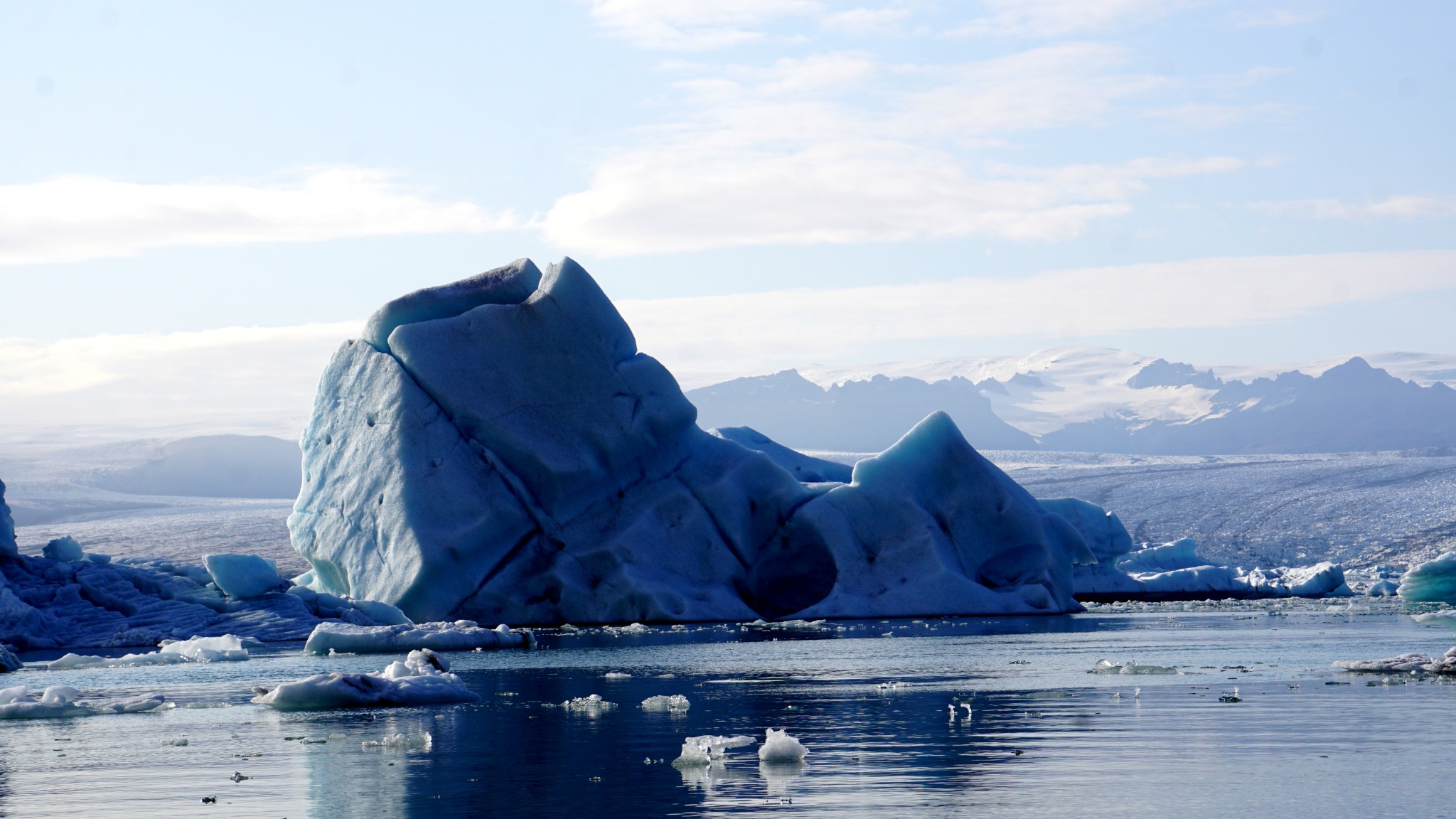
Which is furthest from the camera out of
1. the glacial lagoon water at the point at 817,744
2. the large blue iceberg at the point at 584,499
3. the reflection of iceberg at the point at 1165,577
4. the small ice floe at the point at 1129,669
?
the reflection of iceberg at the point at 1165,577

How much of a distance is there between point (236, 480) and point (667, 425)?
7252 centimetres

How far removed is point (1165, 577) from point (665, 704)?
2468 centimetres

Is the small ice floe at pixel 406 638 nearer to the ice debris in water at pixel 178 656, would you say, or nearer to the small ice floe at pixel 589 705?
the ice debris in water at pixel 178 656

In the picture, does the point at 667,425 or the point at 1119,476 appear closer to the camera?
the point at 667,425

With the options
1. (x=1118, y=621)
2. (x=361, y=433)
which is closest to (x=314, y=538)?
(x=361, y=433)

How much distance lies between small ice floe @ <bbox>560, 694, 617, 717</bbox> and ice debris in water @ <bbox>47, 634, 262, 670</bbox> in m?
8.13

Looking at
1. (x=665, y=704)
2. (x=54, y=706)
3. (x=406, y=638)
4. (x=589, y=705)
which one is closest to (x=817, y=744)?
(x=665, y=704)

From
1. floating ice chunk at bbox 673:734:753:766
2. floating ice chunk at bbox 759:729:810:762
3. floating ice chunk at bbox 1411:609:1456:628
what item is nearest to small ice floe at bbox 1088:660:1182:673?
floating ice chunk at bbox 673:734:753:766

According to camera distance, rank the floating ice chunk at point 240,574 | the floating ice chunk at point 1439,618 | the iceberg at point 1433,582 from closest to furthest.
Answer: the floating ice chunk at point 1439,618 → the floating ice chunk at point 240,574 → the iceberg at point 1433,582

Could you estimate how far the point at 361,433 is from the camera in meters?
25.7

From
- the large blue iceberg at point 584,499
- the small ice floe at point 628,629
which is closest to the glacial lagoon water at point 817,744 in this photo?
the small ice floe at point 628,629

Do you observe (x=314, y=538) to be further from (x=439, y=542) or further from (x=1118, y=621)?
(x=1118, y=621)

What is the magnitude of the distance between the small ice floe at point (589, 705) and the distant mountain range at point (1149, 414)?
283 ft

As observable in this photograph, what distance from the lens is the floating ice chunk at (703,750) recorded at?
809 centimetres
